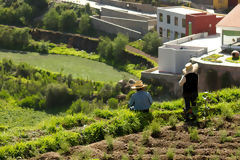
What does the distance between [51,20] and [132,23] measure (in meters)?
10.1

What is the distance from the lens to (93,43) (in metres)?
48.2

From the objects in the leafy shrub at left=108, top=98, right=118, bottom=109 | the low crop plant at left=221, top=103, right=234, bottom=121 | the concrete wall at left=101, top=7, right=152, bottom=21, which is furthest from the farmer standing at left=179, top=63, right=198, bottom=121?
the concrete wall at left=101, top=7, right=152, bottom=21

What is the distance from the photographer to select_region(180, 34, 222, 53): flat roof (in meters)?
32.0

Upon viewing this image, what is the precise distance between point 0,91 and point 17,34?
15979 millimetres

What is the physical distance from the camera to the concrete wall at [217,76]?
26.5 meters

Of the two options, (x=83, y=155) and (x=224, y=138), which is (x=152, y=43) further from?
(x=83, y=155)

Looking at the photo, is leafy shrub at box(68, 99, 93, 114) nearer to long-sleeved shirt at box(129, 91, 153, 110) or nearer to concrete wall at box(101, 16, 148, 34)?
concrete wall at box(101, 16, 148, 34)

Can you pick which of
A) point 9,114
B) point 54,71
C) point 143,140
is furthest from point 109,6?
point 143,140

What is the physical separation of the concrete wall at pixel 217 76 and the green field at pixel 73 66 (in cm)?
1006

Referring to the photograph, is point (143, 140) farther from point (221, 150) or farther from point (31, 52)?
point (31, 52)

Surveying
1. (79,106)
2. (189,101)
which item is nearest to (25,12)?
(79,106)

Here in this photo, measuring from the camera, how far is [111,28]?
49.9 m

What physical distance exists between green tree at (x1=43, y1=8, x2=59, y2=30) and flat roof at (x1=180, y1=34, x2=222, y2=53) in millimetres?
22268

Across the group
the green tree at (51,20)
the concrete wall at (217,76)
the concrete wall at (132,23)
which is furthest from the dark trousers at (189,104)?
the green tree at (51,20)
